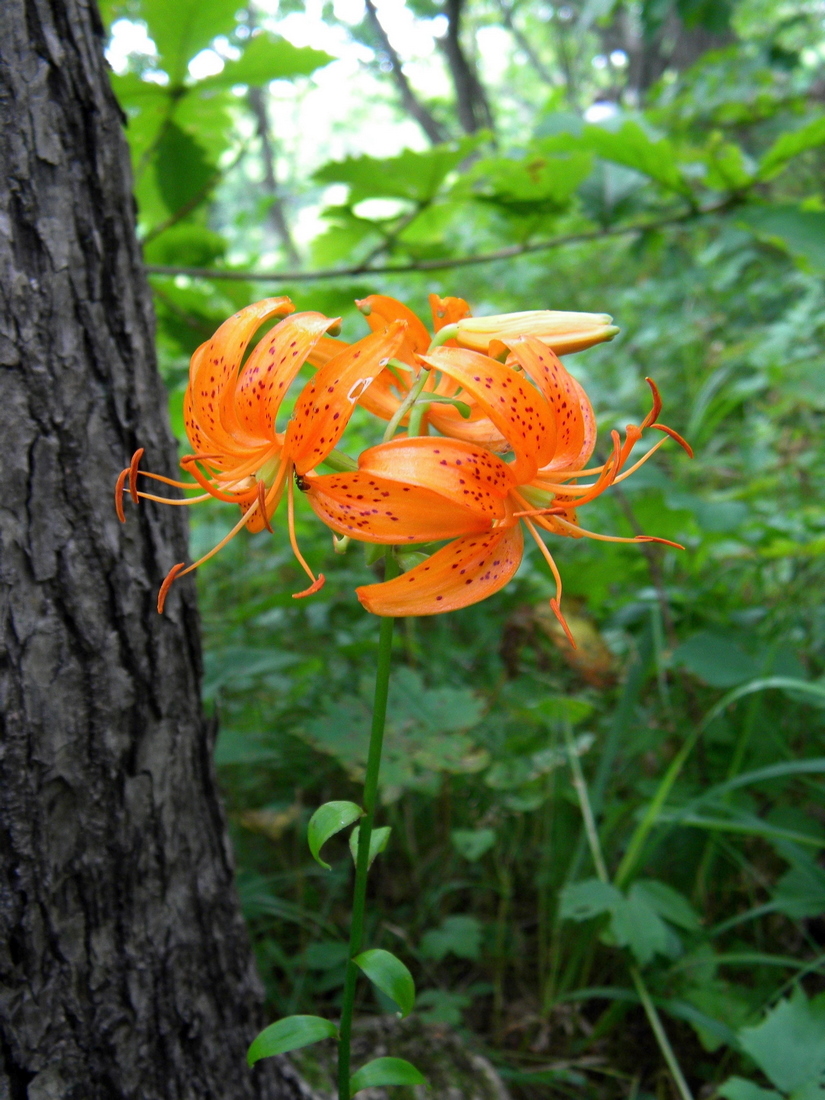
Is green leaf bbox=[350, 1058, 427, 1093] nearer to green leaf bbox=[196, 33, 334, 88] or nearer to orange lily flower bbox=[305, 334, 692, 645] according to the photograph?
orange lily flower bbox=[305, 334, 692, 645]

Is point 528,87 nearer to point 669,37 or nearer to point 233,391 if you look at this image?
point 669,37

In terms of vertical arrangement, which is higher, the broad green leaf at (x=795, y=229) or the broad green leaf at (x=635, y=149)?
the broad green leaf at (x=635, y=149)

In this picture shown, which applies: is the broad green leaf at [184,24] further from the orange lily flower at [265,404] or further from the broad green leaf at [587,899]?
the broad green leaf at [587,899]

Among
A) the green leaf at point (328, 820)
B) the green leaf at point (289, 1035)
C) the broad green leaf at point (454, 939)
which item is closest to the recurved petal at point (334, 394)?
the green leaf at point (328, 820)

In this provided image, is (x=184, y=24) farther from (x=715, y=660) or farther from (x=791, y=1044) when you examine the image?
(x=791, y=1044)

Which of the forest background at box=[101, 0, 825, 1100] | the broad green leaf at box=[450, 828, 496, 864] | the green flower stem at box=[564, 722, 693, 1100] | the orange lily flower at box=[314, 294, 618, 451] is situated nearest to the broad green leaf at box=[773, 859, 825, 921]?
the forest background at box=[101, 0, 825, 1100]

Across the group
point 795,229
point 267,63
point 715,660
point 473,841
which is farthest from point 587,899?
point 267,63
